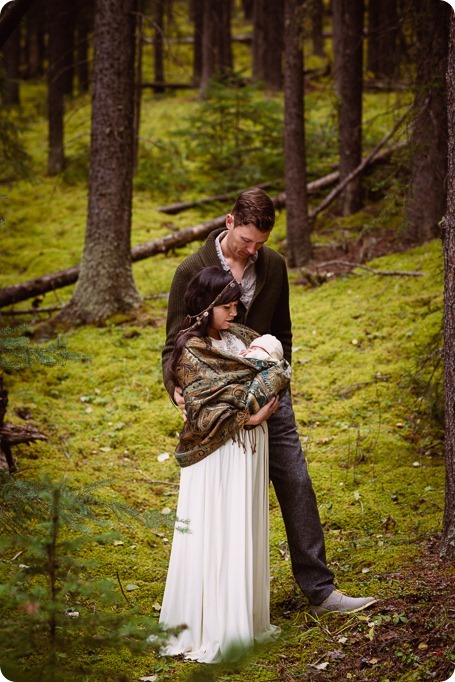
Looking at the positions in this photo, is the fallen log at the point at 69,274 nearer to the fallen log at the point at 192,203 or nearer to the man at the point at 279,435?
the fallen log at the point at 192,203

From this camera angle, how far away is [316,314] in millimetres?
9391

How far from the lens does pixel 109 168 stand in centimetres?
955

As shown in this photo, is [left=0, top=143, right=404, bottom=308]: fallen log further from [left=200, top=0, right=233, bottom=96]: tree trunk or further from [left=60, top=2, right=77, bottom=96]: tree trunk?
[left=200, top=0, right=233, bottom=96]: tree trunk

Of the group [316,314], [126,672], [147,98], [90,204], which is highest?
[147,98]

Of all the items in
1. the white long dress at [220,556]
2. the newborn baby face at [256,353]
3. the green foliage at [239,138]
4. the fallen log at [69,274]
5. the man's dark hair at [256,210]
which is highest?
the green foliage at [239,138]

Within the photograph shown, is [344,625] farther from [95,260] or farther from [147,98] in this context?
[147,98]

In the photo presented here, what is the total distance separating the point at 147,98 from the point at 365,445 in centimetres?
2307

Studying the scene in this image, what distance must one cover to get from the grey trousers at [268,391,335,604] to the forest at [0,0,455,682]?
0.23m

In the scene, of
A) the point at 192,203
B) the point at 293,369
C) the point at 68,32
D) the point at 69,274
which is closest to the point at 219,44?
the point at 68,32

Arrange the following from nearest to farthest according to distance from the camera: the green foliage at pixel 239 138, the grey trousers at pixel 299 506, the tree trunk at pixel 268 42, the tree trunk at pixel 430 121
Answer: the grey trousers at pixel 299 506 → the tree trunk at pixel 430 121 → the green foliage at pixel 239 138 → the tree trunk at pixel 268 42

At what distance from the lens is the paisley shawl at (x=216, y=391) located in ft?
12.5

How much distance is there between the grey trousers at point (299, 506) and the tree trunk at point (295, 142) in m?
7.77

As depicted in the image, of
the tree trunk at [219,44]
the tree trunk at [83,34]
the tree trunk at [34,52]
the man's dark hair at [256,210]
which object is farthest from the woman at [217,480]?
the tree trunk at [34,52]

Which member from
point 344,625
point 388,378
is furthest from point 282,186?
point 344,625
